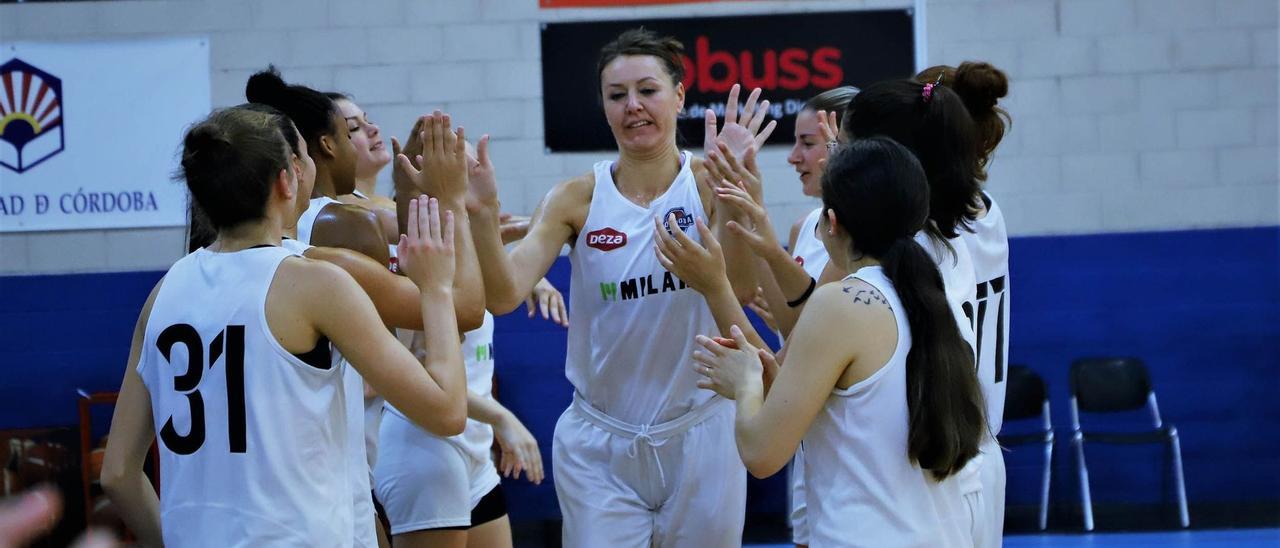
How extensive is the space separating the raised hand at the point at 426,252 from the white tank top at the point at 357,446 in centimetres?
22

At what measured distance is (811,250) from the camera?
12.5 feet

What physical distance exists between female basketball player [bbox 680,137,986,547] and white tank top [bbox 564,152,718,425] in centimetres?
125

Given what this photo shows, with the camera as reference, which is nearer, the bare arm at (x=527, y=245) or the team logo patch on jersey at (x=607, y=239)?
the bare arm at (x=527, y=245)

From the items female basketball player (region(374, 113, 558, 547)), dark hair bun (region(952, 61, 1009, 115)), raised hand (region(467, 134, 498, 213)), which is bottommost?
female basketball player (region(374, 113, 558, 547))

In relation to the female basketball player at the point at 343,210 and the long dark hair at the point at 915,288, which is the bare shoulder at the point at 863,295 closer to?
the long dark hair at the point at 915,288

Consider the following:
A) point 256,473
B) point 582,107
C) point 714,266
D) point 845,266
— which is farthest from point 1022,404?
point 256,473

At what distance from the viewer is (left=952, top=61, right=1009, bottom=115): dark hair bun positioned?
11.4 feet

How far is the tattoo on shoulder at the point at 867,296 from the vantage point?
2596mm

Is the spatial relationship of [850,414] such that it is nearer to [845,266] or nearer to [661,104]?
[845,266]

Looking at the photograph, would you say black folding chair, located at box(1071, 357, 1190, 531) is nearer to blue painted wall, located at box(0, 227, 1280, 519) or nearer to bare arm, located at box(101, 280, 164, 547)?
blue painted wall, located at box(0, 227, 1280, 519)

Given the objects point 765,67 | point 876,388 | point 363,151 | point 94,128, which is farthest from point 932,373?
point 94,128

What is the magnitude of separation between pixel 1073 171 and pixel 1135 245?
0.55m

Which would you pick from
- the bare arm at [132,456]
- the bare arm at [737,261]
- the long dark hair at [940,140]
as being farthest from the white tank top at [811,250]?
the bare arm at [132,456]

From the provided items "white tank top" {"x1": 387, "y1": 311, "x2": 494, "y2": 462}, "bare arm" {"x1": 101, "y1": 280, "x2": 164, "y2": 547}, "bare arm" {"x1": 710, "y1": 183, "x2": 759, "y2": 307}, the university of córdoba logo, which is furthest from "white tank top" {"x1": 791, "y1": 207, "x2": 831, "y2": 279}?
the university of córdoba logo
